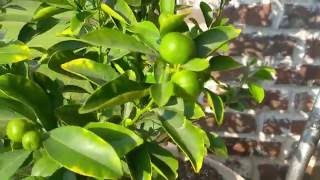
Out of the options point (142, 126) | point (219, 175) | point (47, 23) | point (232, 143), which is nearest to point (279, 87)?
point (232, 143)

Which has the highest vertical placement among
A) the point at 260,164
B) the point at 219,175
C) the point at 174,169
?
the point at 174,169

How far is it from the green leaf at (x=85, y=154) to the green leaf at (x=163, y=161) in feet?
0.58

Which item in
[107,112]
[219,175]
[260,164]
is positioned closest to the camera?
[107,112]

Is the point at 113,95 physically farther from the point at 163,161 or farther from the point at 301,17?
the point at 301,17

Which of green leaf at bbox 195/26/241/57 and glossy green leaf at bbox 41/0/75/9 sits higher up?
glossy green leaf at bbox 41/0/75/9

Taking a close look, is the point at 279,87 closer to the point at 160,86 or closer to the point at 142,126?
the point at 142,126

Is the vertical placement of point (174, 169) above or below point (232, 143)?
above

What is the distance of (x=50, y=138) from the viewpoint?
65 centimetres

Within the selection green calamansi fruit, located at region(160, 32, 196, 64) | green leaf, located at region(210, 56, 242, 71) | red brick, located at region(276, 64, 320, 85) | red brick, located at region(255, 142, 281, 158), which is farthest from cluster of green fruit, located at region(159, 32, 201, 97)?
red brick, located at region(255, 142, 281, 158)

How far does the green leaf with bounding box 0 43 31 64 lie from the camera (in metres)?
0.70

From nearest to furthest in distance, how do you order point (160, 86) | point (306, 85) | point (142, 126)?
1. point (160, 86)
2. point (142, 126)
3. point (306, 85)

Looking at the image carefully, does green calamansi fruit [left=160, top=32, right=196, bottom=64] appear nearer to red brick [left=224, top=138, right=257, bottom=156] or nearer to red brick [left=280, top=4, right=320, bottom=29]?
red brick [left=280, top=4, right=320, bottom=29]

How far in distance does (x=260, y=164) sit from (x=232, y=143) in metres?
0.12

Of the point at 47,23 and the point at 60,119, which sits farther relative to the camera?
the point at 47,23
